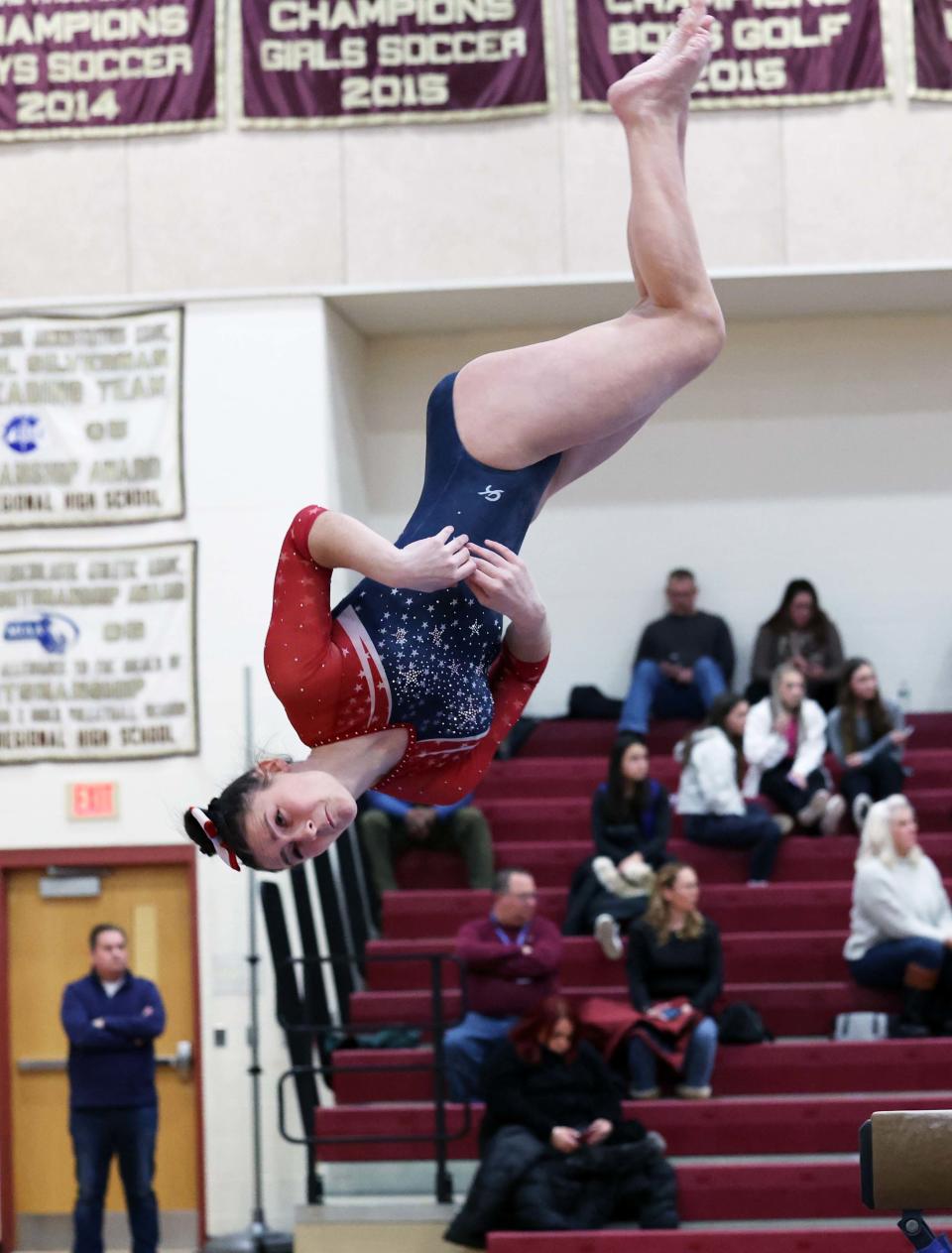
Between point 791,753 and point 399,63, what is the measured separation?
13.8 feet

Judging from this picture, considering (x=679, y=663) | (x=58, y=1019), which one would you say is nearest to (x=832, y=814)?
(x=679, y=663)

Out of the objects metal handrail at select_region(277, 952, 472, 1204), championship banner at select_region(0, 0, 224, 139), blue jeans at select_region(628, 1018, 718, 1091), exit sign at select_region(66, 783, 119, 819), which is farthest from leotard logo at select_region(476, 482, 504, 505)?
championship banner at select_region(0, 0, 224, 139)

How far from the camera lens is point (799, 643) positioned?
10.2m

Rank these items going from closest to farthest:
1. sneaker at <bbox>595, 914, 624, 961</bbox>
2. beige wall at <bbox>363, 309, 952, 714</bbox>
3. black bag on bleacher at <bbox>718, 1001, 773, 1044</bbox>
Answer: black bag on bleacher at <bbox>718, 1001, 773, 1044</bbox> < sneaker at <bbox>595, 914, 624, 961</bbox> < beige wall at <bbox>363, 309, 952, 714</bbox>

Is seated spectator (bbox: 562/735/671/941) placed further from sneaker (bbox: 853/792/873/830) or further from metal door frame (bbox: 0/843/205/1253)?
metal door frame (bbox: 0/843/205/1253)

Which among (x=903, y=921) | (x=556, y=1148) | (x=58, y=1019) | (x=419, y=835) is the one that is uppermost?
(x=419, y=835)

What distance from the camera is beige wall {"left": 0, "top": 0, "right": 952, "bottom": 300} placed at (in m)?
Result: 9.46

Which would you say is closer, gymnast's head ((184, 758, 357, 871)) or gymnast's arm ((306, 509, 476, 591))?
gymnast's arm ((306, 509, 476, 591))

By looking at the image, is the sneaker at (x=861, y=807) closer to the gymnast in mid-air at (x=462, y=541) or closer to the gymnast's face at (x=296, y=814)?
the gymnast in mid-air at (x=462, y=541)

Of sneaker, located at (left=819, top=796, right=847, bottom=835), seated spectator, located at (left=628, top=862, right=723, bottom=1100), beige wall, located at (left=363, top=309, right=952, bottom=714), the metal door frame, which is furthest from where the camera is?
A: beige wall, located at (left=363, top=309, right=952, bottom=714)

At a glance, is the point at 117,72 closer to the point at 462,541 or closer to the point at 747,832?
the point at 747,832

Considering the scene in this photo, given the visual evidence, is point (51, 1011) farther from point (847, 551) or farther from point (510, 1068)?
point (847, 551)

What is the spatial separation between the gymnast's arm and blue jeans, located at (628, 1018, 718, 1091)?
15.7 ft

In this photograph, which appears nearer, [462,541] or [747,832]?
[462,541]
